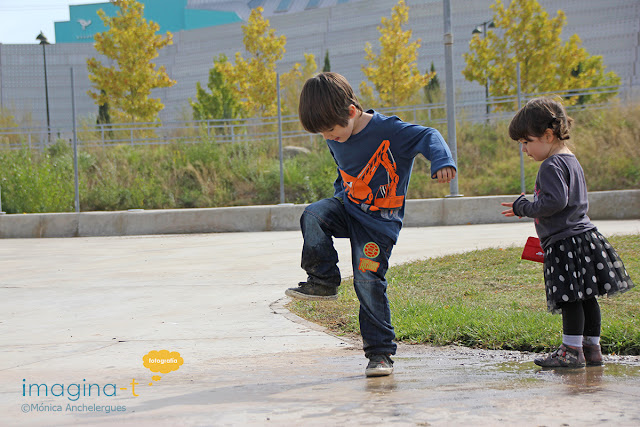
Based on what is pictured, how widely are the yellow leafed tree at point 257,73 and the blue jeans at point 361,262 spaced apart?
2607 cm

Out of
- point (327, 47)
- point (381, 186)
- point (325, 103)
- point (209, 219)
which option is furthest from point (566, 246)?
point (327, 47)

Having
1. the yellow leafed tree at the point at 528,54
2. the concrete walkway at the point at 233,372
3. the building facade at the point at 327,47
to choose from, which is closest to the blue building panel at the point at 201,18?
the building facade at the point at 327,47

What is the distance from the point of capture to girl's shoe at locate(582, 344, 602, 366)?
10.9ft

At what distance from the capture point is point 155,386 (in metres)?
3.05

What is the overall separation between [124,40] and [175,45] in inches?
1023

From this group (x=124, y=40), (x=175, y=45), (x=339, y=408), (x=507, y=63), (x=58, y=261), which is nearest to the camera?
(x=339, y=408)

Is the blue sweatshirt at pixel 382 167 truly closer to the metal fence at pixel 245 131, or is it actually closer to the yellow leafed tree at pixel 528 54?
the metal fence at pixel 245 131

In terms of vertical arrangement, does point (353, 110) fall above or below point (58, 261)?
above

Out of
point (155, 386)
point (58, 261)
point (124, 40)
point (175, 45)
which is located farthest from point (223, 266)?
point (175, 45)

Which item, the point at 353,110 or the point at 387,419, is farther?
the point at 353,110

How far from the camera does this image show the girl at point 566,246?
3.25m

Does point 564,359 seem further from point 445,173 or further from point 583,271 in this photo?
point 445,173

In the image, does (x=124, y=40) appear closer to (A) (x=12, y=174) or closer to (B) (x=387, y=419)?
(A) (x=12, y=174)

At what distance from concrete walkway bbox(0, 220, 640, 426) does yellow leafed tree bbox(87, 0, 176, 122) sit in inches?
848
